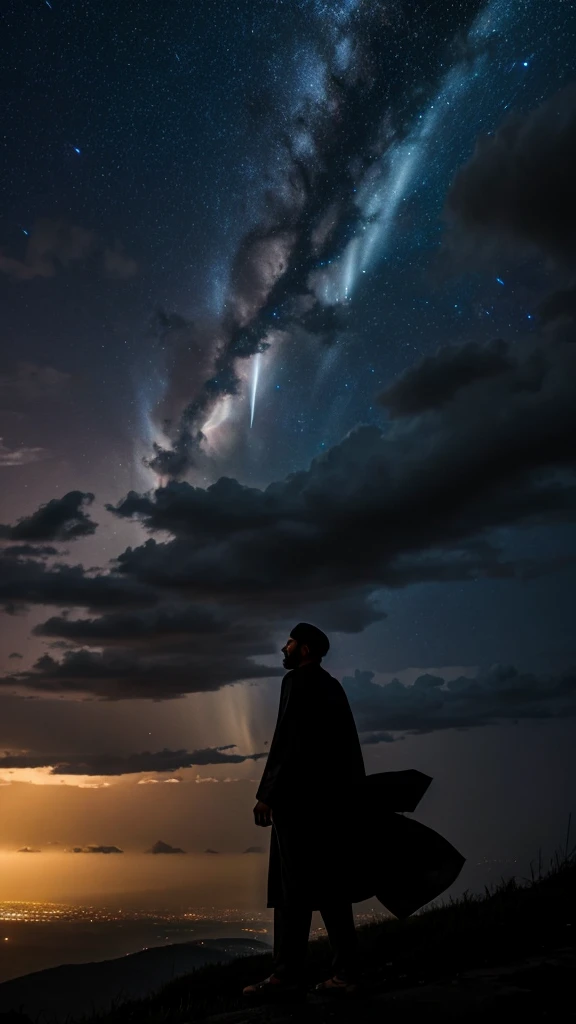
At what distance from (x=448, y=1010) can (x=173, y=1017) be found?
2.85 meters

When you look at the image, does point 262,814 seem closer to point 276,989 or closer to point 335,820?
point 335,820

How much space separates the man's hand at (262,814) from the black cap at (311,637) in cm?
123

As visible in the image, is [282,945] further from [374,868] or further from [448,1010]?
[448,1010]

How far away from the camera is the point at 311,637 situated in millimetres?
6617

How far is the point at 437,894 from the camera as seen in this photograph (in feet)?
20.8

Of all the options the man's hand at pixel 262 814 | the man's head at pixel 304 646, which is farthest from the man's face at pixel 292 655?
the man's hand at pixel 262 814

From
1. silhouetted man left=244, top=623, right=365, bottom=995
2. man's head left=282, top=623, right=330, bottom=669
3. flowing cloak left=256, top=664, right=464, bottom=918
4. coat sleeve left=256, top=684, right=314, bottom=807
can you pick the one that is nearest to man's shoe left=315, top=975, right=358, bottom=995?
silhouetted man left=244, top=623, right=365, bottom=995

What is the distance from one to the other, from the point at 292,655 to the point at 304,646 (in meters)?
0.12

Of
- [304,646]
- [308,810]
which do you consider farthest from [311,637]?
[308,810]

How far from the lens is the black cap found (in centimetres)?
661

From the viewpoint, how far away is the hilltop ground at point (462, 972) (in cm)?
479

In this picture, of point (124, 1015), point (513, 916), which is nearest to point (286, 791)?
point (513, 916)

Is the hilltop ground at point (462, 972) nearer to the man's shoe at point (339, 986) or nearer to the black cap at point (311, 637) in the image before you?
the man's shoe at point (339, 986)

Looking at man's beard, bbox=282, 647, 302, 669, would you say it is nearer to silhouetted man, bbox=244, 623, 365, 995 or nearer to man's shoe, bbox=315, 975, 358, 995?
silhouetted man, bbox=244, 623, 365, 995
